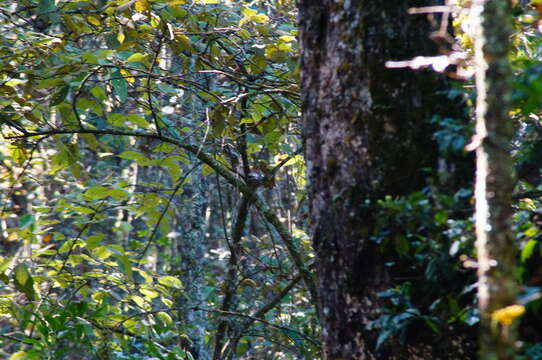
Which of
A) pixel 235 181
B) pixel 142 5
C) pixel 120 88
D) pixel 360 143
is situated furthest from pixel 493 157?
pixel 142 5

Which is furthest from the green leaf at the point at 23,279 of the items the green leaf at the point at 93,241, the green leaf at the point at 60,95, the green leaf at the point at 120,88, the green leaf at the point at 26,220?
the green leaf at the point at 120,88

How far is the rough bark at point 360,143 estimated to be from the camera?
65.6 inches

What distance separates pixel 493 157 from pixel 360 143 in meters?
0.56

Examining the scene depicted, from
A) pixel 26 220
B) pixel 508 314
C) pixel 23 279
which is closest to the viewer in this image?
pixel 508 314

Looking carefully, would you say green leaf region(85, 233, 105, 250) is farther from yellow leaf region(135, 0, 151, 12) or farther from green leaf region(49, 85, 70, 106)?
yellow leaf region(135, 0, 151, 12)

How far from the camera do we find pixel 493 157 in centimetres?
118

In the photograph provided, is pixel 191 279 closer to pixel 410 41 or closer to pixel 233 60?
pixel 233 60

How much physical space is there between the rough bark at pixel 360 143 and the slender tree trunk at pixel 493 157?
0.48 metres

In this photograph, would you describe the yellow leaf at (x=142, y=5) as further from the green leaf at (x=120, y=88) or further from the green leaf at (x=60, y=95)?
the green leaf at (x=60, y=95)

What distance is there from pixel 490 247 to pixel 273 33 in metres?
2.86

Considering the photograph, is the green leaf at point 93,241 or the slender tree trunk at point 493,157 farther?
the green leaf at point 93,241

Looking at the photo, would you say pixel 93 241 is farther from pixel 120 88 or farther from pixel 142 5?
pixel 142 5

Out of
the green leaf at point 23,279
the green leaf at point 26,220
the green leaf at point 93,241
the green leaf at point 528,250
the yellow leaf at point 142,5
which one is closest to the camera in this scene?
the green leaf at point 528,250

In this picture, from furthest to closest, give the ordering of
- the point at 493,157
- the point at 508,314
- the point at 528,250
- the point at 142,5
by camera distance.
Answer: the point at 142,5, the point at 528,250, the point at 493,157, the point at 508,314
